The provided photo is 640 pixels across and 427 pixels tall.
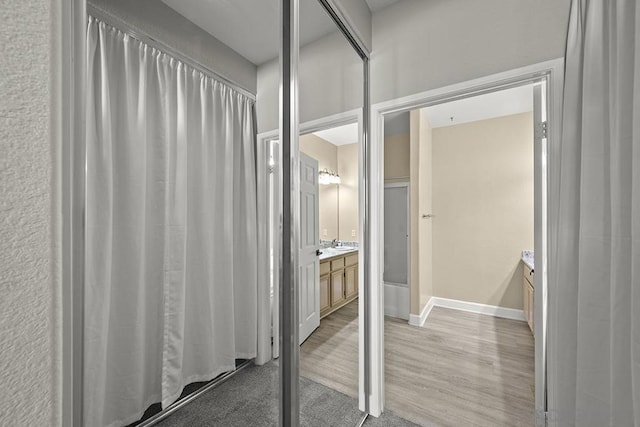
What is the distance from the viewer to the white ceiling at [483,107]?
321cm

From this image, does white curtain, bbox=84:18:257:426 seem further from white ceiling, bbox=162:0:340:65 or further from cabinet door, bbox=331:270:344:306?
cabinet door, bbox=331:270:344:306

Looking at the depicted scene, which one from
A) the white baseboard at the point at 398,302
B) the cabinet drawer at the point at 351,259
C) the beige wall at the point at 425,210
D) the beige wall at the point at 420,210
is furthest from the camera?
the beige wall at the point at 425,210

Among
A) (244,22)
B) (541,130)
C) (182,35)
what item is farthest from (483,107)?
(182,35)

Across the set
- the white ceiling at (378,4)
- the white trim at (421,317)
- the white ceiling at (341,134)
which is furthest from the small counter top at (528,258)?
the white ceiling at (378,4)

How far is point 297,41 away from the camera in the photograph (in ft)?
4.07

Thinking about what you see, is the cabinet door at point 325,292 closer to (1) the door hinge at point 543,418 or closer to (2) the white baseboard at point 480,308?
(1) the door hinge at point 543,418

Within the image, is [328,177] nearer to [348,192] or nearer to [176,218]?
[348,192]

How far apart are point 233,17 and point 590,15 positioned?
1.31 metres

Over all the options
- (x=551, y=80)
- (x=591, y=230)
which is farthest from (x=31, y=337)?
(x=551, y=80)

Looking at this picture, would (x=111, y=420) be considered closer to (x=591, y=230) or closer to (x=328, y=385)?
(x=328, y=385)

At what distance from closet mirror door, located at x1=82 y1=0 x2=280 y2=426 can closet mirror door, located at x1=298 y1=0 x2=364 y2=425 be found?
264 millimetres

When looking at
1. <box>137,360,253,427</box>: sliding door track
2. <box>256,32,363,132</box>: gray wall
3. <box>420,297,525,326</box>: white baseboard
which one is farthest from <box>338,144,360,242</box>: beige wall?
<box>420,297,525,326</box>: white baseboard

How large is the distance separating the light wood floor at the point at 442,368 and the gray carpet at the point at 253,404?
87 mm

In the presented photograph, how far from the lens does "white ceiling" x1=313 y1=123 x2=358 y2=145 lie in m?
1.51
